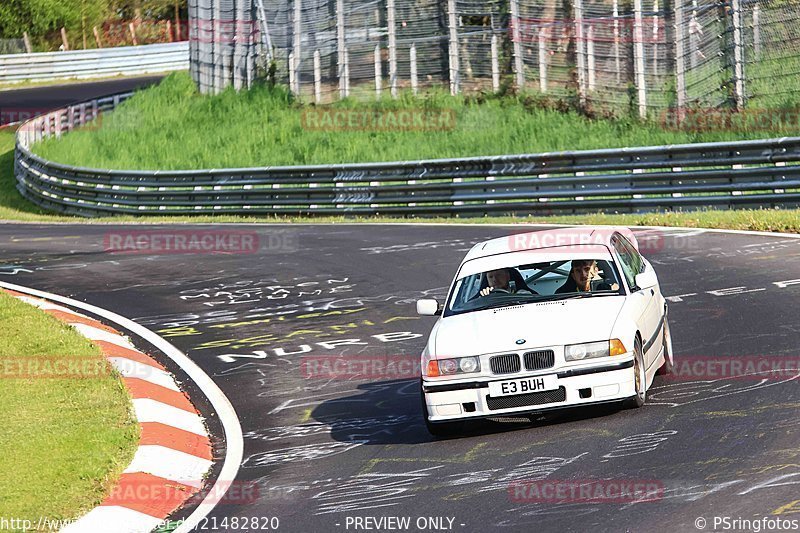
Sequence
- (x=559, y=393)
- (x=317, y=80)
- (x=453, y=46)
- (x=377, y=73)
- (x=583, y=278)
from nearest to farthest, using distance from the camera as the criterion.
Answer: (x=559, y=393), (x=583, y=278), (x=453, y=46), (x=377, y=73), (x=317, y=80)

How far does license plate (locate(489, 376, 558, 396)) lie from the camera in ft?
28.4

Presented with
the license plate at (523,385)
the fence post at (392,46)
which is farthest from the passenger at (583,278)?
the fence post at (392,46)

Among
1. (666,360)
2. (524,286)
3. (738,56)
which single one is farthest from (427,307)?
(738,56)

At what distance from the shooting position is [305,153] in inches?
1323

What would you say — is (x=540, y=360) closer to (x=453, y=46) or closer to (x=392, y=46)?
(x=453, y=46)

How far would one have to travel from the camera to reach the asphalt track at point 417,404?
710cm

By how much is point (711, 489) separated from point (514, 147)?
2331 centimetres

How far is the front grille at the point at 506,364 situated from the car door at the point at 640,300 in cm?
110

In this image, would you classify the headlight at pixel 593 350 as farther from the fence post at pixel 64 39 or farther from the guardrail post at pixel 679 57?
the fence post at pixel 64 39

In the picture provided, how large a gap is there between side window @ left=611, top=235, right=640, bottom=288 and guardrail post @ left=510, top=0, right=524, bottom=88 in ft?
65.2

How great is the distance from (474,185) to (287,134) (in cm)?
1215

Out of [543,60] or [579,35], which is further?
[543,60]

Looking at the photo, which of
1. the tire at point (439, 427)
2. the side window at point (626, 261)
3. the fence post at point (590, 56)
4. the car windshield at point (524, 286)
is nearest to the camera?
the tire at point (439, 427)

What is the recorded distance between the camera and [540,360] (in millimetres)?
8734
